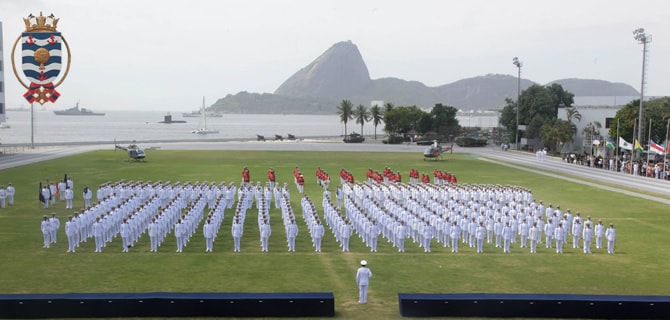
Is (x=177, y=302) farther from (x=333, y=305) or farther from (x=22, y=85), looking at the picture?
(x=22, y=85)

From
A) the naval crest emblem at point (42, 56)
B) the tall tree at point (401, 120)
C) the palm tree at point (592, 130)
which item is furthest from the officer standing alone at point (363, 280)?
the tall tree at point (401, 120)

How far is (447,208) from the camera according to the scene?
23.7 metres

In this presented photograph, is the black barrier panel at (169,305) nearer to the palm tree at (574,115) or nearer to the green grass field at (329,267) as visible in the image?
the green grass field at (329,267)

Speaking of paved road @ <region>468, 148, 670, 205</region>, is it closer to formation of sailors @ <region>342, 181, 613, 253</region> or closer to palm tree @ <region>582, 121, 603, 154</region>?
palm tree @ <region>582, 121, 603, 154</region>

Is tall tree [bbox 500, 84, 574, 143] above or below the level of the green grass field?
above

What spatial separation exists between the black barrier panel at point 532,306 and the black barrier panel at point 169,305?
2.14 meters

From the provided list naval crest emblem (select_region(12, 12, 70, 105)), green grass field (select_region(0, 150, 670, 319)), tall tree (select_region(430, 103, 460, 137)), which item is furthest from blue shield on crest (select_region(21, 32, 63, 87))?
tall tree (select_region(430, 103, 460, 137))

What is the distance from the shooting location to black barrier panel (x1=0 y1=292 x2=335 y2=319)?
12.5 metres

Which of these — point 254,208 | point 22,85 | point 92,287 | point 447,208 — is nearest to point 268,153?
point 22,85

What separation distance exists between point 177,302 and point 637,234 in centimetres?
1826

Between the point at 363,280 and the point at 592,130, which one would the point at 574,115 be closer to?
the point at 592,130

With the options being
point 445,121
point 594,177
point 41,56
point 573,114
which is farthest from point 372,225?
point 445,121

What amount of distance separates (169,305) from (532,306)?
7.76 metres

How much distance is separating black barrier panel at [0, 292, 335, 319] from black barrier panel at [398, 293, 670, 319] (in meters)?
2.14
